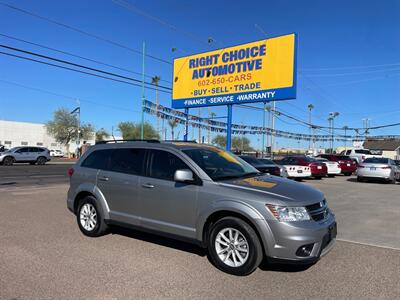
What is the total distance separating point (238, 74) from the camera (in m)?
18.4

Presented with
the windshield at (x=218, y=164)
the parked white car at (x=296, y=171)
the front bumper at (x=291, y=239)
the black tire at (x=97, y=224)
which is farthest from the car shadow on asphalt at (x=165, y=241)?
the parked white car at (x=296, y=171)

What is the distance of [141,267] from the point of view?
16.1 ft

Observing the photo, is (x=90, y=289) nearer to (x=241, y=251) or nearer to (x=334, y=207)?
(x=241, y=251)

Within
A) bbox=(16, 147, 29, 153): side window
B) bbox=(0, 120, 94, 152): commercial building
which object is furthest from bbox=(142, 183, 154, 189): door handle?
bbox=(0, 120, 94, 152): commercial building

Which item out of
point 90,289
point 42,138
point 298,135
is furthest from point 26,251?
point 298,135

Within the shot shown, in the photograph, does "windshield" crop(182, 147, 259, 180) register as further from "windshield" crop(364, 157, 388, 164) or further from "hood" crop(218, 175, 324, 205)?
"windshield" crop(364, 157, 388, 164)

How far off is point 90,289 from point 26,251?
6.58 ft

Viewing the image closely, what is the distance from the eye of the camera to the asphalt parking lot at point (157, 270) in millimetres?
4117

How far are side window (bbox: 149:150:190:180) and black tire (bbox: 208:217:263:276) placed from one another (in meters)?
1.09

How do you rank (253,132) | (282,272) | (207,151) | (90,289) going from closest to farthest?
1. (90,289)
2. (282,272)
3. (207,151)
4. (253,132)

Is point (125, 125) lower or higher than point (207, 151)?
higher

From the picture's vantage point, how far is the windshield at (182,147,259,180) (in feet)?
17.7

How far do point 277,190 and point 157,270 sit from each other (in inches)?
76.0

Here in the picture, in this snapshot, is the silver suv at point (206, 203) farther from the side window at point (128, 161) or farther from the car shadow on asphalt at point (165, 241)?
the car shadow on asphalt at point (165, 241)
